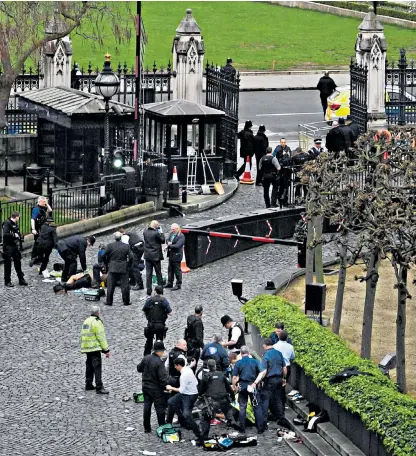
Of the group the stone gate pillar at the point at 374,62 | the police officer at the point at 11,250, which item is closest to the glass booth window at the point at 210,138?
the stone gate pillar at the point at 374,62

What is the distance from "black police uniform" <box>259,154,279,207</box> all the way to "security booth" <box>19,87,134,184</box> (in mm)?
4073

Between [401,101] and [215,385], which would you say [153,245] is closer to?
[215,385]

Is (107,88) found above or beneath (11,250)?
above

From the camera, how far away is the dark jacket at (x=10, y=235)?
3388 centimetres

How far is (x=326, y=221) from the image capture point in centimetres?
3831

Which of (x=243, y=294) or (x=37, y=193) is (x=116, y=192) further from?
(x=243, y=294)

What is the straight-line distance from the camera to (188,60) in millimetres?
46000

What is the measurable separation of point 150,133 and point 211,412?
18.0 m

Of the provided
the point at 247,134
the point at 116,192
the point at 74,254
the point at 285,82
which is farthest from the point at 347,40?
the point at 74,254

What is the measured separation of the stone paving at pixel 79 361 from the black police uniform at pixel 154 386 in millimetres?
342

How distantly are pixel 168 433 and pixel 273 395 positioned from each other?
6.00ft

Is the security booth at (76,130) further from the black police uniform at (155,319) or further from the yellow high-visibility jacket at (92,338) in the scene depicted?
the yellow high-visibility jacket at (92,338)

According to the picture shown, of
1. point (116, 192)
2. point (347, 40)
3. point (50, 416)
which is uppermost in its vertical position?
point (347, 40)

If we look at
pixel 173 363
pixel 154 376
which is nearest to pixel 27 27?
pixel 173 363
